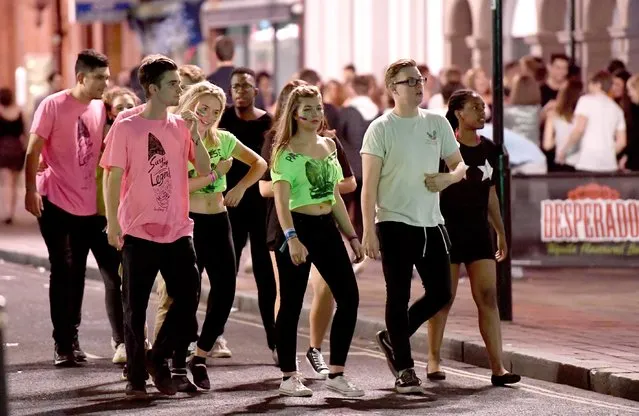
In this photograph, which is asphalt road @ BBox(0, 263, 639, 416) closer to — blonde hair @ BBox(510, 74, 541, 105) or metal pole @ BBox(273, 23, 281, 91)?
blonde hair @ BBox(510, 74, 541, 105)

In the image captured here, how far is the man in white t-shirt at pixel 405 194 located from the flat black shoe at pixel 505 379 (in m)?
0.57

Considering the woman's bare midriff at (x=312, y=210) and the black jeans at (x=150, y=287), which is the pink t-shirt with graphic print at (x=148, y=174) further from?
the woman's bare midriff at (x=312, y=210)

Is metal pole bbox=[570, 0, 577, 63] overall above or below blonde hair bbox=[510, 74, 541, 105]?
above

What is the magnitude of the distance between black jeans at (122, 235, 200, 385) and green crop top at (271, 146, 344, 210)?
1.98 feet

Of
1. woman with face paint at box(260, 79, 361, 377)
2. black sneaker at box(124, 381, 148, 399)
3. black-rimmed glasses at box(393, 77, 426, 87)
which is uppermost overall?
black-rimmed glasses at box(393, 77, 426, 87)

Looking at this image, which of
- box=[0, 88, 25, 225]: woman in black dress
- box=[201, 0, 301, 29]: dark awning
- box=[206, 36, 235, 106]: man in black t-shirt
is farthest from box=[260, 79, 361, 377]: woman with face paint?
box=[201, 0, 301, 29]: dark awning

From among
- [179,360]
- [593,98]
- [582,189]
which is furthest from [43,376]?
[593,98]

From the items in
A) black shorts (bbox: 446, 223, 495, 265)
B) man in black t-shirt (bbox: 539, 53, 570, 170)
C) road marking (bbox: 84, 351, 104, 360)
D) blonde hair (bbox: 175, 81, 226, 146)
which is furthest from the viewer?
man in black t-shirt (bbox: 539, 53, 570, 170)

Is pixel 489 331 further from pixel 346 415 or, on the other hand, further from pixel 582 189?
pixel 582 189

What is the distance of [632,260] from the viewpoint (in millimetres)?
16672

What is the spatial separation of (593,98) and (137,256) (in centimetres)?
862

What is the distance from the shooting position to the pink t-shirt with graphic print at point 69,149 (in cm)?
1148

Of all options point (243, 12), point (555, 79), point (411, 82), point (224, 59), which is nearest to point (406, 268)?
point (411, 82)

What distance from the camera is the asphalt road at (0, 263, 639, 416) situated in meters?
9.82
